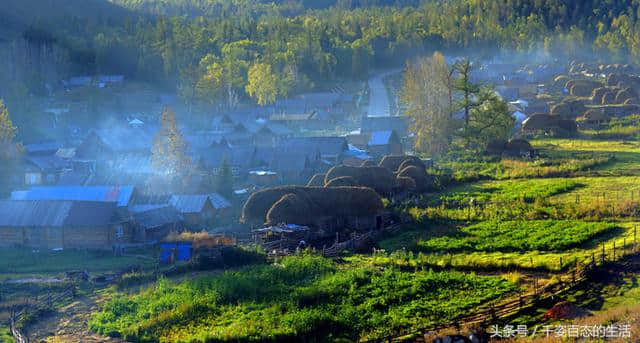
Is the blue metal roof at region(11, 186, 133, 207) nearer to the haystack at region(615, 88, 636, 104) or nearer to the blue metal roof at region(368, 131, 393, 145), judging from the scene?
the blue metal roof at region(368, 131, 393, 145)

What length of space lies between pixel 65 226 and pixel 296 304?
39.6 feet

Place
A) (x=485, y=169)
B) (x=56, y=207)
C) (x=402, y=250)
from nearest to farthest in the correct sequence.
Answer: (x=402, y=250)
(x=56, y=207)
(x=485, y=169)

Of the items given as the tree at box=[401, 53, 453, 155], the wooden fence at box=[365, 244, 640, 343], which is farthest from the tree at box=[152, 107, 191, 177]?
the wooden fence at box=[365, 244, 640, 343]

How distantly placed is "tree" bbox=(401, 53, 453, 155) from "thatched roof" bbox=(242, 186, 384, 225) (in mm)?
16988

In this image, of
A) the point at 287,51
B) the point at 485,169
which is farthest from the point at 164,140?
the point at 287,51

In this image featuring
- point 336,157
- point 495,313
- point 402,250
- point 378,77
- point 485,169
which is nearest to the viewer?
point 495,313

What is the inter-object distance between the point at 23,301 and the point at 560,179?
72.3 ft

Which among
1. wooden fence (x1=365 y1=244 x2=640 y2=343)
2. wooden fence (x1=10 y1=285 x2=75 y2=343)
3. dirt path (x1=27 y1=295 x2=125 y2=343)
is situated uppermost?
wooden fence (x1=365 y1=244 x2=640 y2=343)

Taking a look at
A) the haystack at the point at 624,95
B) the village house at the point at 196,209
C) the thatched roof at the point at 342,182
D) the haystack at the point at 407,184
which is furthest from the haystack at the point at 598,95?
the village house at the point at 196,209

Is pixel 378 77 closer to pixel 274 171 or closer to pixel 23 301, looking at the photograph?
Result: pixel 274 171

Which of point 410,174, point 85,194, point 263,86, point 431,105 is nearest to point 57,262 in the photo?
point 85,194

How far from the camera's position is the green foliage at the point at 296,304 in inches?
748

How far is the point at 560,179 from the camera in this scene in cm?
3597

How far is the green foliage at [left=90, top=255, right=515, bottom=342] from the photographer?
1900 centimetres
